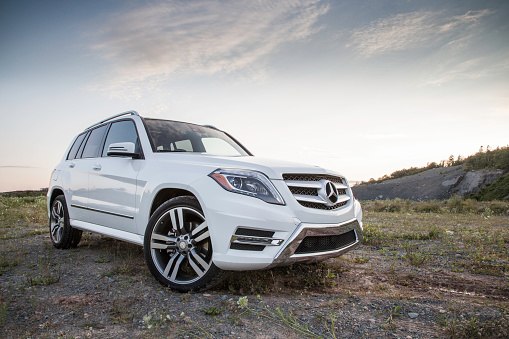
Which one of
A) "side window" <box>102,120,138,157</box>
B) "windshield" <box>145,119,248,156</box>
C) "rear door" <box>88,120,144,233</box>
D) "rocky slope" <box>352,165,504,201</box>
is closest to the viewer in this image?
"rear door" <box>88,120,144,233</box>

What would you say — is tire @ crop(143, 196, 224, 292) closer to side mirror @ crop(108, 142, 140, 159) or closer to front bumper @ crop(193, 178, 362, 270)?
front bumper @ crop(193, 178, 362, 270)

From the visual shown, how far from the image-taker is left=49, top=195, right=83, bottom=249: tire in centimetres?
562

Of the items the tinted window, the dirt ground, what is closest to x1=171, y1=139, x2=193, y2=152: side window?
the tinted window

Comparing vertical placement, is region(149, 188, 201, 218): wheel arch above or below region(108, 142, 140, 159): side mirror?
below

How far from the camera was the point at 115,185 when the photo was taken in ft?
14.2

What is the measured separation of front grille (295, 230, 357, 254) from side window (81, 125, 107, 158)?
365 centimetres

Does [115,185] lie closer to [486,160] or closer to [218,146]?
[218,146]

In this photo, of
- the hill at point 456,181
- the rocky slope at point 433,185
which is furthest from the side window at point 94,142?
the rocky slope at point 433,185

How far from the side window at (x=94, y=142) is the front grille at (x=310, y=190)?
341 cm

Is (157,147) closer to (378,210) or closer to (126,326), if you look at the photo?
(126,326)

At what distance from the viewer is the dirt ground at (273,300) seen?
2.52 meters

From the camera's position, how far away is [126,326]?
8.61ft

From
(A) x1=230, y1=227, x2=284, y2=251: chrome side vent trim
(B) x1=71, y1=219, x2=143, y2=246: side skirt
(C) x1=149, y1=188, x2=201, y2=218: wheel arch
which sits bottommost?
(B) x1=71, y1=219, x2=143, y2=246: side skirt

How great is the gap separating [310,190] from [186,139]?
2.07 m
